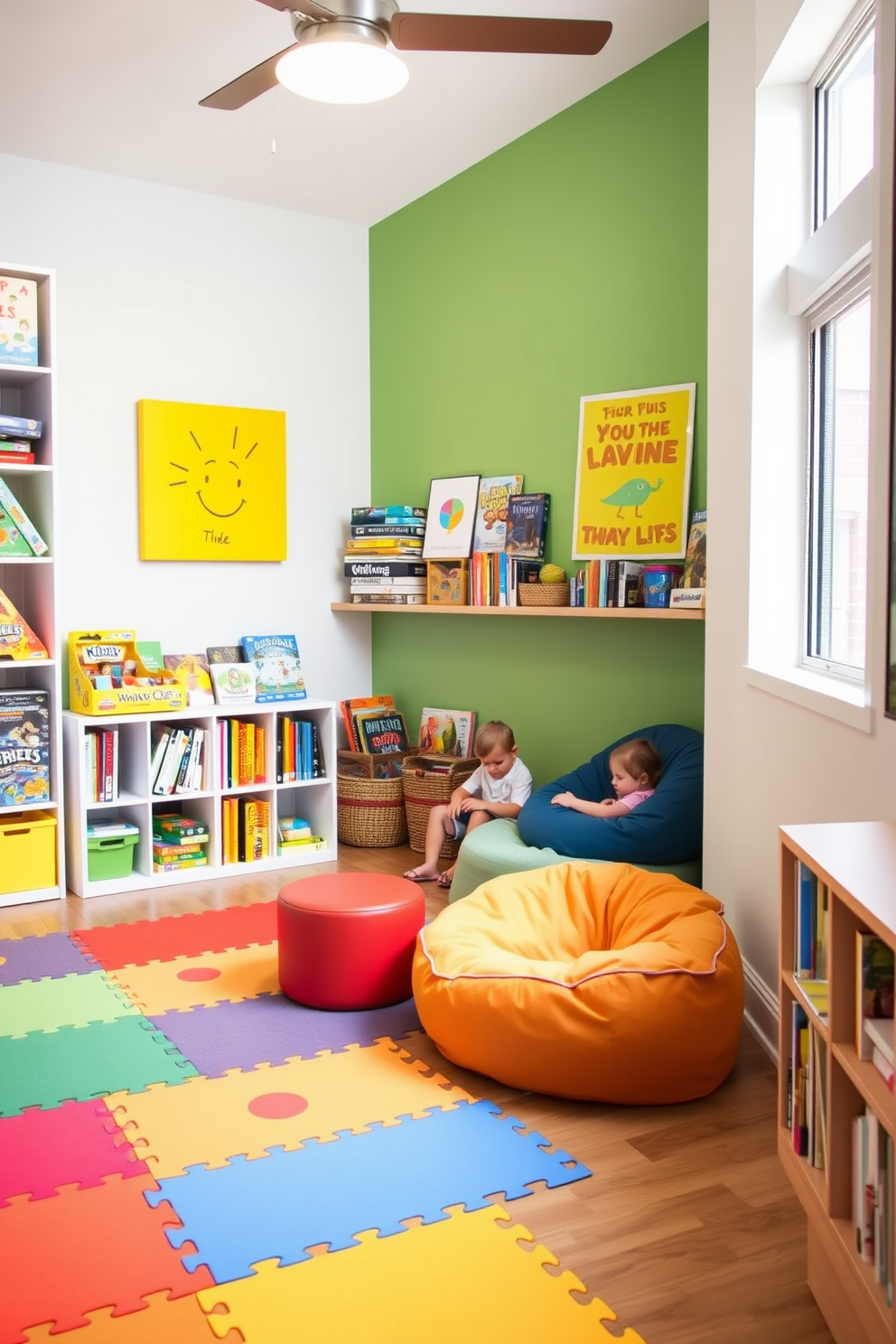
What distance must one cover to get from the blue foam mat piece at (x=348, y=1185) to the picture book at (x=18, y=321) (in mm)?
2963

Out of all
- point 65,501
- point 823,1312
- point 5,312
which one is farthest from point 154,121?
point 823,1312

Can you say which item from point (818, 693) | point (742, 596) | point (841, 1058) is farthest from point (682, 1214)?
point (742, 596)

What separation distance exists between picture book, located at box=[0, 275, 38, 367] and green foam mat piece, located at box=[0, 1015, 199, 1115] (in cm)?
238

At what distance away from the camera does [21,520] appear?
13.4ft

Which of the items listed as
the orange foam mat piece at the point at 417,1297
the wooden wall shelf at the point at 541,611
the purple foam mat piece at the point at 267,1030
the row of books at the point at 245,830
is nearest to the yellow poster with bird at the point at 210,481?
the wooden wall shelf at the point at 541,611

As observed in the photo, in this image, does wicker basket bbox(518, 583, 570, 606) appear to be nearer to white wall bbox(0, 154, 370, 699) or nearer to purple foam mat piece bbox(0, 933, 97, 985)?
white wall bbox(0, 154, 370, 699)

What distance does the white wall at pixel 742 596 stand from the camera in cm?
254

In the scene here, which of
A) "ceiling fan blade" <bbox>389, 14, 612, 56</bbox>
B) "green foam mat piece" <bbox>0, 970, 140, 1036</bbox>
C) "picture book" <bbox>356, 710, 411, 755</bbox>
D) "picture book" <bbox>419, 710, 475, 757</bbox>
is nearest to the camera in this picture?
"ceiling fan blade" <bbox>389, 14, 612, 56</bbox>

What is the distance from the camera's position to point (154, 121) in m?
4.16

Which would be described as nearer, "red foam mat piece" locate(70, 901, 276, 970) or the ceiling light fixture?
the ceiling light fixture

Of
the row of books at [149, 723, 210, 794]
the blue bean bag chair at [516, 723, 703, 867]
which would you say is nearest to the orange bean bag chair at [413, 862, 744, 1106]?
the blue bean bag chair at [516, 723, 703, 867]

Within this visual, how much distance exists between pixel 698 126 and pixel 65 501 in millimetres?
2744

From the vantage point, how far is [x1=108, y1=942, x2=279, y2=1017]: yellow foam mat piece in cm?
309

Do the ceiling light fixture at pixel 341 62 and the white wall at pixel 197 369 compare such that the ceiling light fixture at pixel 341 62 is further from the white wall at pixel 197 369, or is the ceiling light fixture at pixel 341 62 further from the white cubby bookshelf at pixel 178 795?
the white cubby bookshelf at pixel 178 795
